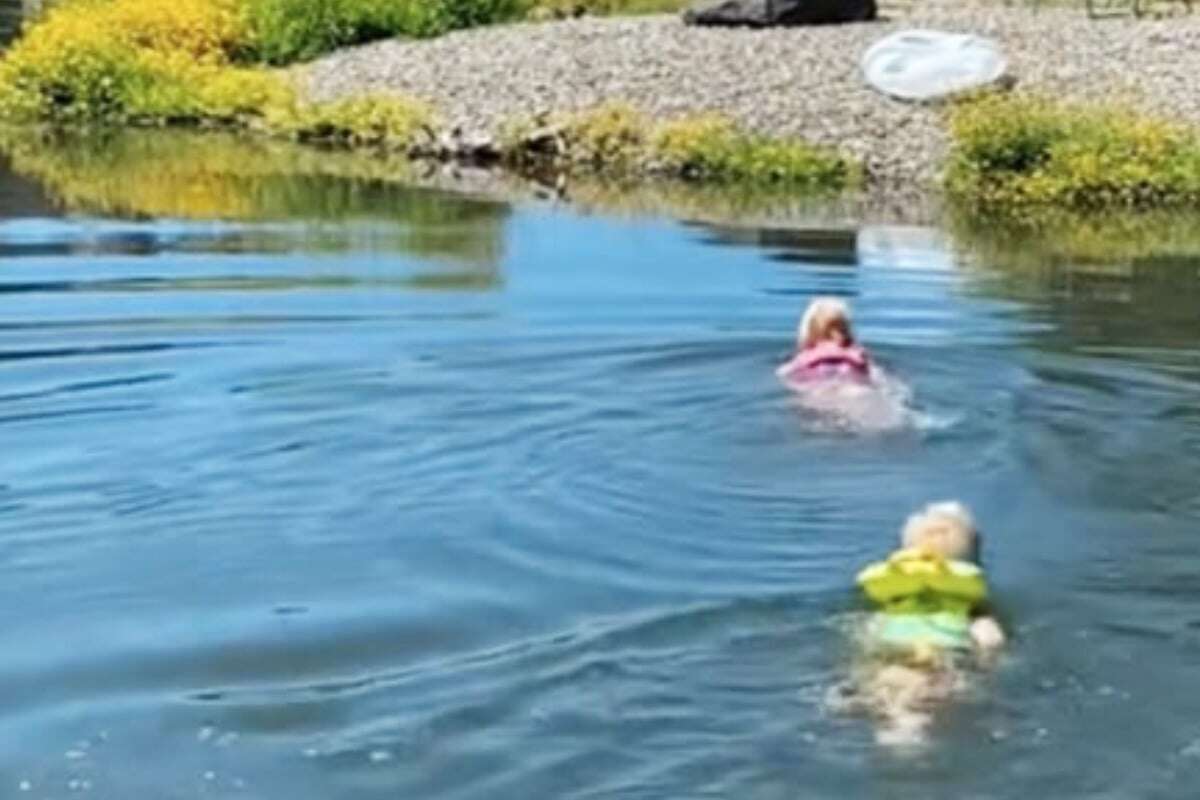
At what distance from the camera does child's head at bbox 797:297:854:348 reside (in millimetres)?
11641

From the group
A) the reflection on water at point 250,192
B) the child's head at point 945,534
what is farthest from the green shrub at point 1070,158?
the child's head at point 945,534

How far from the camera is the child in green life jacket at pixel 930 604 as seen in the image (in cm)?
779

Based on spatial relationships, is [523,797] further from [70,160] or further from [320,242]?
[70,160]

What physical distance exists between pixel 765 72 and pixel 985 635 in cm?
1820

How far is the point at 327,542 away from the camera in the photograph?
943 cm

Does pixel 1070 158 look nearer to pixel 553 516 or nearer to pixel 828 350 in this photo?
pixel 828 350

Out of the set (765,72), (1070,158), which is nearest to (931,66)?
(765,72)

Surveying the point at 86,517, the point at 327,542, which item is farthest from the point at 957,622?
the point at 86,517

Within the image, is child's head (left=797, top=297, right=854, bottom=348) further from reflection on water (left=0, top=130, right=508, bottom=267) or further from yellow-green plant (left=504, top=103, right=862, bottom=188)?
yellow-green plant (left=504, top=103, right=862, bottom=188)

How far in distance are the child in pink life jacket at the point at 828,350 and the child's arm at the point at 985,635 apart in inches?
146

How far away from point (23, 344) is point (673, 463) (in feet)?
13.5

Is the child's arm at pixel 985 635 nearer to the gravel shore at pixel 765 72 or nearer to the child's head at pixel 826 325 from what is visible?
the child's head at pixel 826 325

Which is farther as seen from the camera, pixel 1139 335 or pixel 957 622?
pixel 1139 335

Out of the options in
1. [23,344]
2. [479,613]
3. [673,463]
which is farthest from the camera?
[23,344]
